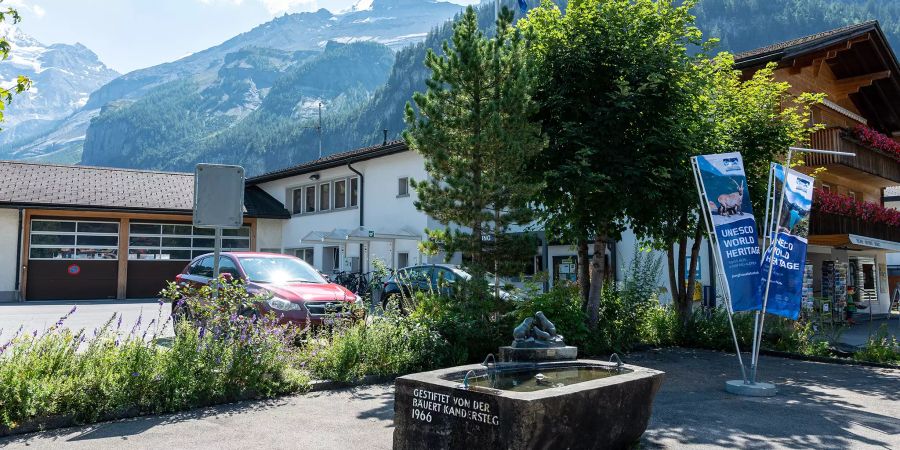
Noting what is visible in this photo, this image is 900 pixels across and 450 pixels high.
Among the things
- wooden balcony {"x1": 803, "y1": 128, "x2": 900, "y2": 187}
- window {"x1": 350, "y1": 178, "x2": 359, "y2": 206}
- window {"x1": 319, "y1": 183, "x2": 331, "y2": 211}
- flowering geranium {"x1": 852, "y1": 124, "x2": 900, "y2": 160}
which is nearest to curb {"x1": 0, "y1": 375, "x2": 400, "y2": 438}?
wooden balcony {"x1": 803, "y1": 128, "x2": 900, "y2": 187}

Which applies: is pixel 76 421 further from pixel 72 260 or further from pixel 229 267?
pixel 72 260

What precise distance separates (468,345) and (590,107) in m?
4.47

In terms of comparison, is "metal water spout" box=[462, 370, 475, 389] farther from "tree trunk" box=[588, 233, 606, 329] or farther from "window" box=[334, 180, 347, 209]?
"window" box=[334, 180, 347, 209]

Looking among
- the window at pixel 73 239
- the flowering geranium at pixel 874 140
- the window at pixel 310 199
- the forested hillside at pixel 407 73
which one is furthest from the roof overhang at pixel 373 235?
the forested hillside at pixel 407 73

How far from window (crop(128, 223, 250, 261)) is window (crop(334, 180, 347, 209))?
5.13 metres

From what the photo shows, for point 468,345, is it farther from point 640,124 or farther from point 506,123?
point 640,124

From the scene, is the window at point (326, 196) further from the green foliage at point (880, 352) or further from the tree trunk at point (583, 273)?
the green foliage at point (880, 352)

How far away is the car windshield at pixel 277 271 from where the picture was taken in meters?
11.2

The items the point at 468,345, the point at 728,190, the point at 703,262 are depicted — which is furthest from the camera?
the point at 703,262

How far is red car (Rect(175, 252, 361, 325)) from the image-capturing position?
9906 mm

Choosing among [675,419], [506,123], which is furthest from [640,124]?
[675,419]

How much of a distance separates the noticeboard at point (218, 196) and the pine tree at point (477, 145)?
2883 millimetres

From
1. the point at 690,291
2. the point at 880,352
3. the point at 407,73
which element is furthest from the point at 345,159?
the point at 407,73

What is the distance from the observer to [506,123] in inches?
400
